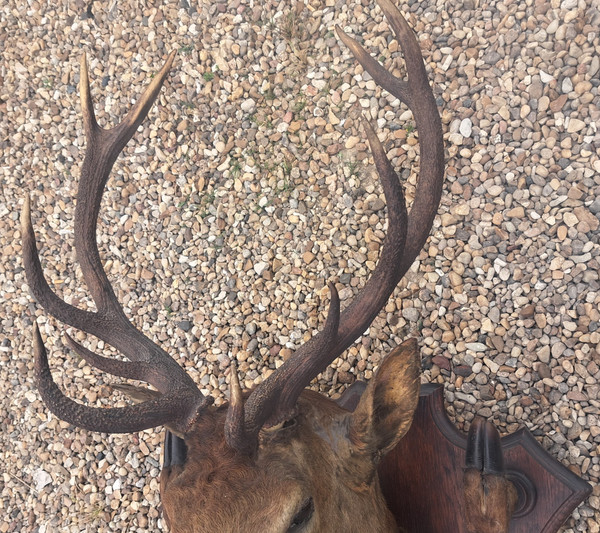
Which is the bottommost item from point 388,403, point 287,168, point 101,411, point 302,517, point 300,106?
point 101,411

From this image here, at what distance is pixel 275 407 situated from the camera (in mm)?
1566

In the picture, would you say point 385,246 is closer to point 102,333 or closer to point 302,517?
point 302,517

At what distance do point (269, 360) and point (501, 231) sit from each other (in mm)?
1249

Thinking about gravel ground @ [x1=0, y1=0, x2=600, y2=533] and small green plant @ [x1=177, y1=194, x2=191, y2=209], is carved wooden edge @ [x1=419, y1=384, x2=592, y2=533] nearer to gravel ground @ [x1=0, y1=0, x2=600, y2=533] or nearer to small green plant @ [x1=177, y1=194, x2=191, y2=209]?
gravel ground @ [x1=0, y1=0, x2=600, y2=533]

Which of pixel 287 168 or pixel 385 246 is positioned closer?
pixel 385 246

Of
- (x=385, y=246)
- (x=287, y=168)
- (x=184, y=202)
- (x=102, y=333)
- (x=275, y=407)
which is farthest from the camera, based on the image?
(x=184, y=202)

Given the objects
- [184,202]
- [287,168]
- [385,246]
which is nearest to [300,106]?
[287,168]

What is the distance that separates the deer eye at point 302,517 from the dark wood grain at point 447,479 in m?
0.93

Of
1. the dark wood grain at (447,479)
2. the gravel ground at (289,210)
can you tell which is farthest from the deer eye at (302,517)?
the gravel ground at (289,210)

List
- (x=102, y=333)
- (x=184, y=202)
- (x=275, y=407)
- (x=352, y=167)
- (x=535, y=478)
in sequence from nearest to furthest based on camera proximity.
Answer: (x=275, y=407) < (x=102, y=333) < (x=535, y=478) < (x=352, y=167) < (x=184, y=202)

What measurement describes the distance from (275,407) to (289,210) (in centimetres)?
158

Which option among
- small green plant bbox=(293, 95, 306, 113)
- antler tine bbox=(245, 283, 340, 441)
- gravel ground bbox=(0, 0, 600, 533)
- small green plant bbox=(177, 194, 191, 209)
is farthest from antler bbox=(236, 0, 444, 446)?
small green plant bbox=(177, 194, 191, 209)

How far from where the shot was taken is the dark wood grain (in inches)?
83.0

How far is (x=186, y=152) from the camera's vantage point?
10.6ft
